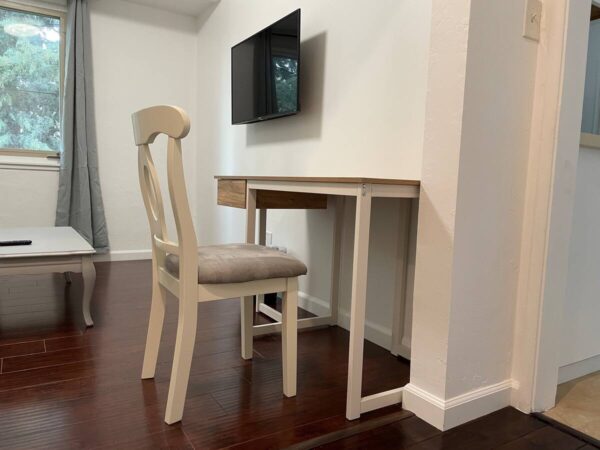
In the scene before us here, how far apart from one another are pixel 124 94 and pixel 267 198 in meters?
2.42

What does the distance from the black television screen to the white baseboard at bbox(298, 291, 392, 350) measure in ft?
3.40

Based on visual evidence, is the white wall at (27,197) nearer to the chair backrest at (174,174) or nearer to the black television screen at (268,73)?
the black television screen at (268,73)

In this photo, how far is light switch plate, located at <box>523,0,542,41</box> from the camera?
4.43 ft

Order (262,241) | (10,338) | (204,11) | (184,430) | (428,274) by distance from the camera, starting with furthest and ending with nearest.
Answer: (204,11) < (262,241) < (10,338) < (428,274) < (184,430)

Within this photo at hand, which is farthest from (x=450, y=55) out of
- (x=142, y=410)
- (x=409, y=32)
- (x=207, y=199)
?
(x=207, y=199)

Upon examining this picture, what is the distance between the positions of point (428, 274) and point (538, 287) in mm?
363

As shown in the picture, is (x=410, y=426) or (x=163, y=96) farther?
(x=163, y=96)

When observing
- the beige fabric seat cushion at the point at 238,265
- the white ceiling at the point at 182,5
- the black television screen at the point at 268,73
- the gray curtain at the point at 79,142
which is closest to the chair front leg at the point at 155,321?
the beige fabric seat cushion at the point at 238,265

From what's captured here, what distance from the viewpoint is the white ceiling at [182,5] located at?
370cm

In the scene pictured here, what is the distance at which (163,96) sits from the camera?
400cm

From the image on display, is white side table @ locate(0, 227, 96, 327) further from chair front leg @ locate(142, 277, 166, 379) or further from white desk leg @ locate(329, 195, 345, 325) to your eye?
white desk leg @ locate(329, 195, 345, 325)

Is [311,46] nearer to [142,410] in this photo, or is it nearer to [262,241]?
[262,241]

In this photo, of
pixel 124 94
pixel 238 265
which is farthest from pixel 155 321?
pixel 124 94

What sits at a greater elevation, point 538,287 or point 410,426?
point 538,287
